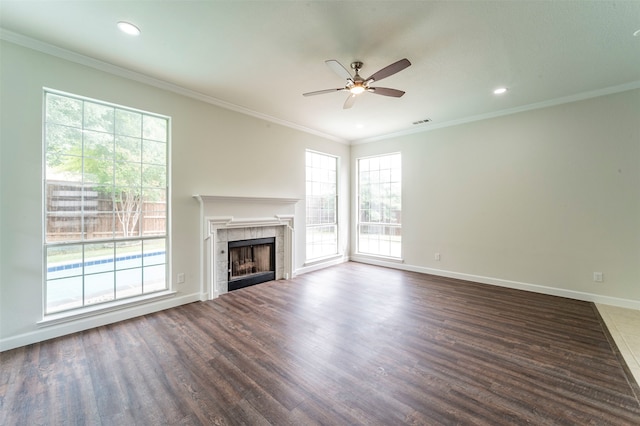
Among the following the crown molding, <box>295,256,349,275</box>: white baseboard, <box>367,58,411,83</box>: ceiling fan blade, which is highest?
the crown molding

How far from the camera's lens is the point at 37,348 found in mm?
2504

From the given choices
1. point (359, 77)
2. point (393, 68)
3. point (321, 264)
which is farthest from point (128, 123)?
point (321, 264)

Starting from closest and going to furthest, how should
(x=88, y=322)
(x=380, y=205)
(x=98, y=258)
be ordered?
1. (x=88, y=322)
2. (x=98, y=258)
3. (x=380, y=205)

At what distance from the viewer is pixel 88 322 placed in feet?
9.46

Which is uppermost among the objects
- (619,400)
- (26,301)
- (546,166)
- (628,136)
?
(628,136)

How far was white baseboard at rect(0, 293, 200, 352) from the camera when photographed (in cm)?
252

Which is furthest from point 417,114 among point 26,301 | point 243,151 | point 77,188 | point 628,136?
point 26,301

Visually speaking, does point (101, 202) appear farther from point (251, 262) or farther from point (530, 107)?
point (530, 107)

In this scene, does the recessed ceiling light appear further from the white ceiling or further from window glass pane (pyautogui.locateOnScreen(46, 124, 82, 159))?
window glass pane (pyautogui.locateOnScreen(46, 124, 82, 159))

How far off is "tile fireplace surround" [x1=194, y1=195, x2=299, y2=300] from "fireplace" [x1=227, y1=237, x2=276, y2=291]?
95 millimetres

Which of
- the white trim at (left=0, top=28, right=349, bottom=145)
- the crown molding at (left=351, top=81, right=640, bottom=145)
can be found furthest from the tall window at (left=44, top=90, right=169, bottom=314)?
the crown molding at (left=351, top=81, right=640, bottom=145)

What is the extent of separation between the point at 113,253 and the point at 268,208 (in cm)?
229

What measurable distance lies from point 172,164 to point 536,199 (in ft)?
18.1

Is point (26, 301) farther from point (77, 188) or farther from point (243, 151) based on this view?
point (243, 151)
